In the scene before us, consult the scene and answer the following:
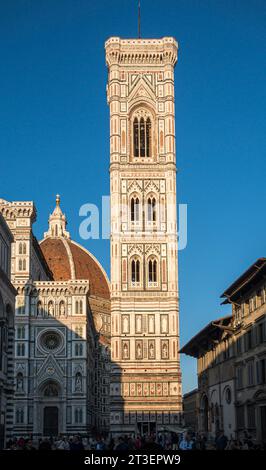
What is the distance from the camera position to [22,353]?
245ft

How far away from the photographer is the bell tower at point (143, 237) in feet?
239

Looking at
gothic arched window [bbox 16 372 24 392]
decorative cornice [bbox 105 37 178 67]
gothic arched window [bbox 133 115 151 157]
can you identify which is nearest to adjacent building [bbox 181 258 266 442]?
Result: gothic arched window [bbox 16 372 24 392]

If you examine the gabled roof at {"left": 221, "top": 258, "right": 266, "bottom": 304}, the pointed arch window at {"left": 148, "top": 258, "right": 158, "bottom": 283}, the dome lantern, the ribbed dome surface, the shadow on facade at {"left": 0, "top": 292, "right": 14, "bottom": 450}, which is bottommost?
the shadow on facade at {"left": 0, "top": 292, "right": 14, "bottom": 450}

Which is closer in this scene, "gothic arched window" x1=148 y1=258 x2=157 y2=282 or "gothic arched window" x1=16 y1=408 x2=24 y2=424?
"gothic arched window" x1=16 y1=408 x2=24 y2=424

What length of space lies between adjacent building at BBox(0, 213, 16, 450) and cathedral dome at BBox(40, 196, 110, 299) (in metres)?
81.8

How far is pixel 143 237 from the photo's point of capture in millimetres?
77000

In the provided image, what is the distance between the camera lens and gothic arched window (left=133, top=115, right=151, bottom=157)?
3169 inches

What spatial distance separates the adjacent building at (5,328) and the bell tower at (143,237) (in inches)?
1268

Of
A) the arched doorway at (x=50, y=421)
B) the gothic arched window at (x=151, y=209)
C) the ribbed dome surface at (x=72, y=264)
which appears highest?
the ribbed dome surface at (x=72, y=264)

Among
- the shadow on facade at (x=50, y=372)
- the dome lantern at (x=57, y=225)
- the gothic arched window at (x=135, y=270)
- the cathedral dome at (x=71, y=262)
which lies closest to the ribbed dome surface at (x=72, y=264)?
the cathedral dome at (x=71, y=262)

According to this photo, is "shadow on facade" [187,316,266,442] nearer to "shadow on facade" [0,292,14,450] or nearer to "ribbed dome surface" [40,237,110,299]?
"shadow on facade" [0,292,14,450]

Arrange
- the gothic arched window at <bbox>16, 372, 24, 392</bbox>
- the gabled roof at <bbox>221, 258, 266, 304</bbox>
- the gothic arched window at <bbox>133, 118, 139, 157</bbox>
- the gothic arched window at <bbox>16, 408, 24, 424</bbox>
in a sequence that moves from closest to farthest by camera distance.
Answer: the gabled roof at <bbox>221, 258, 266, 304</bbox>, the gothic arched window at <bbox>16, 408, 24, 424</bbox>, the gothic arched window at <bbox>16, 372, 24, 392</bbox>, the gothic arched window at <bbox>133, 118, 139, 157</bbox>

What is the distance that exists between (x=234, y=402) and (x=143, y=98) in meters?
44.3

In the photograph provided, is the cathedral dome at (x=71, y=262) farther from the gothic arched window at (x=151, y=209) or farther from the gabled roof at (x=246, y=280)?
the gabled roof at (x=246, y=280)
